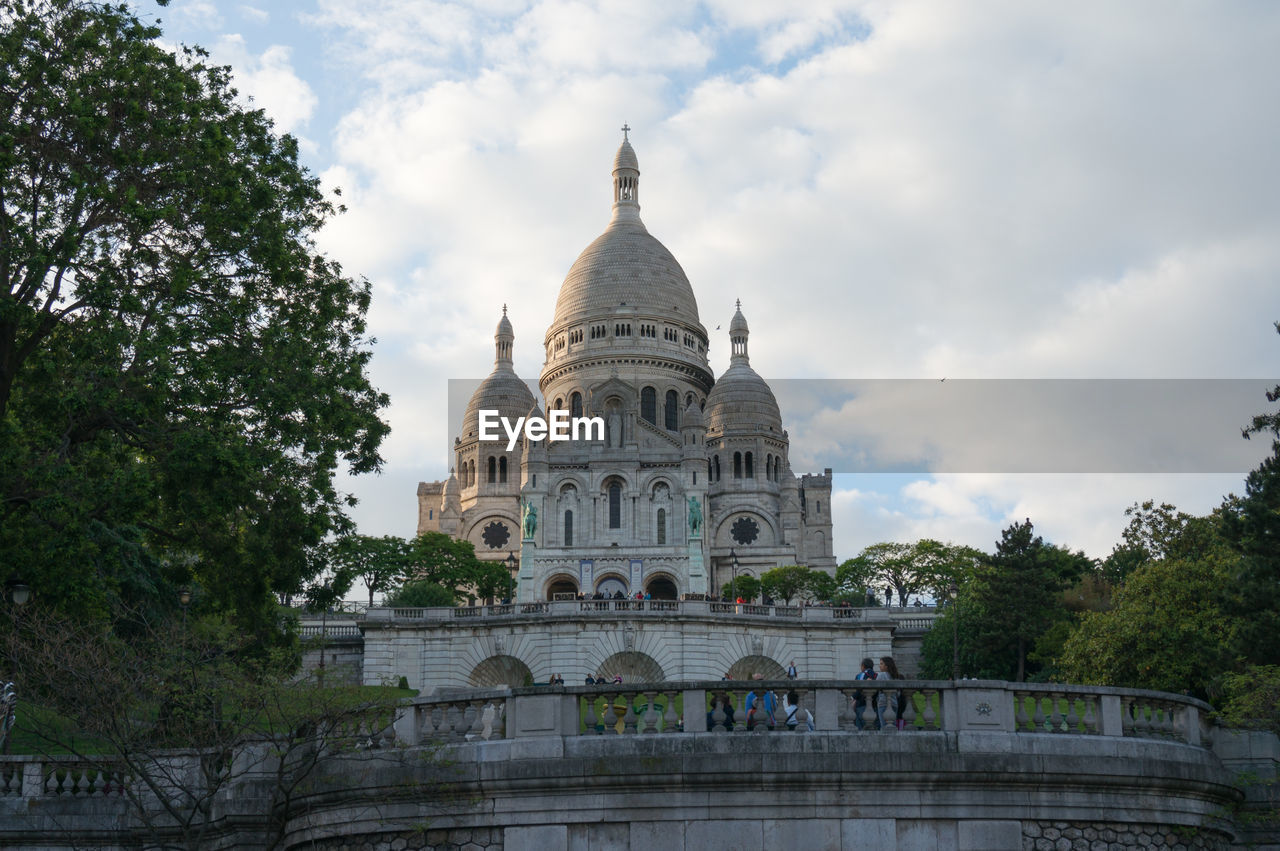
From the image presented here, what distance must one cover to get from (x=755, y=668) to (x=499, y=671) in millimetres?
9379

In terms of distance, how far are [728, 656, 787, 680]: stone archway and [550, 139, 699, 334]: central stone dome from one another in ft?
212

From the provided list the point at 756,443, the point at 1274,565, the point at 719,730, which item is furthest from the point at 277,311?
the point at 756,443

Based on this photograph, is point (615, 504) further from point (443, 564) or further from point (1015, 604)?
point (1015, 604)

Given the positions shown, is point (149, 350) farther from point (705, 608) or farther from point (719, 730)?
point (705, 608)

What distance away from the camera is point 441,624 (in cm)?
5638

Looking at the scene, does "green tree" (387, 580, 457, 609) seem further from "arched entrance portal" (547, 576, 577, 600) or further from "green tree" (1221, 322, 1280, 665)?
"green tree" (1221, 322, 1280, 665)

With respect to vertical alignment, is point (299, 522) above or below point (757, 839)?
above

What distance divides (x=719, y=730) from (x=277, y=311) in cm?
1411

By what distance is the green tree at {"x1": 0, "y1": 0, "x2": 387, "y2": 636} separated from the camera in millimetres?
22469

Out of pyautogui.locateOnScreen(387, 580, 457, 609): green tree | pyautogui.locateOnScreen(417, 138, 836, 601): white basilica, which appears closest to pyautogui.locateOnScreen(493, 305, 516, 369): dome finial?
pyautogui.locateOnScreen(417, 138, 836, 601): white basilica

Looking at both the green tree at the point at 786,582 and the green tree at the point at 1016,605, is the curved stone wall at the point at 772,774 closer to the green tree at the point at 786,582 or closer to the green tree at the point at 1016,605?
the green tree at the point at 1016,605

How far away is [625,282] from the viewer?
395 feet

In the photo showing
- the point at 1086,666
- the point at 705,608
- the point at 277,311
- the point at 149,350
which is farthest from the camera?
the point at 705,608

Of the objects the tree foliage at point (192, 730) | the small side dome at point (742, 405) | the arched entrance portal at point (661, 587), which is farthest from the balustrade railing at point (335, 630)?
the small side dome at point (742, 405)
